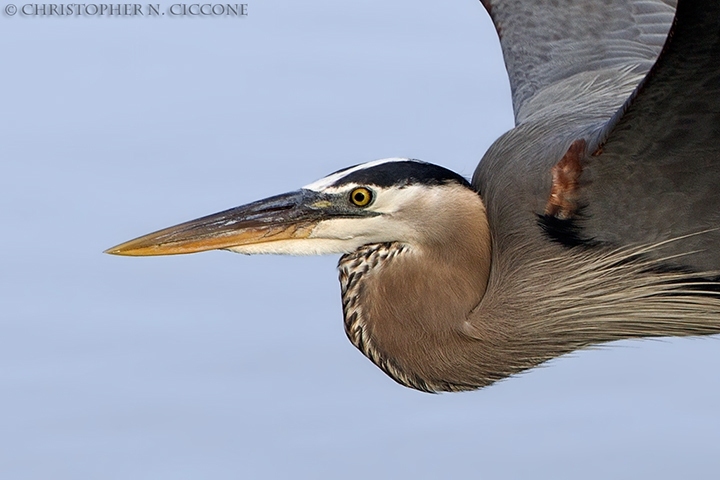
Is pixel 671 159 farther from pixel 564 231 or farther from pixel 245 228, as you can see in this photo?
pixel 245 228

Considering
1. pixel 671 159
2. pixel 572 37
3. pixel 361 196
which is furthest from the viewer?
pixel 572 37

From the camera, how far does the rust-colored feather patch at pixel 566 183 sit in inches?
143

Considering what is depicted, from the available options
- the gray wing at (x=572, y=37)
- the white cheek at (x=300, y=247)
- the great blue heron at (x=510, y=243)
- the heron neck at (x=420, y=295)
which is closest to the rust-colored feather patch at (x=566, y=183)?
the great blue heron at (x=510, y=243)

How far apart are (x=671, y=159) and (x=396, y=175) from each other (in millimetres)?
689

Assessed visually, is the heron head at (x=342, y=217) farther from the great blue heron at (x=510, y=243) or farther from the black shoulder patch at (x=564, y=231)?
the black shoulder patch at (x=564, y=231)

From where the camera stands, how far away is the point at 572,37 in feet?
16.7

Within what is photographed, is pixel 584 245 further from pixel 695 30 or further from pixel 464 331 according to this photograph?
pixel 695 30

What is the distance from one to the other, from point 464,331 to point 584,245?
391mm

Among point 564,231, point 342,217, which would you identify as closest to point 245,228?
point 342,217

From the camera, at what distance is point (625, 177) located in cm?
362

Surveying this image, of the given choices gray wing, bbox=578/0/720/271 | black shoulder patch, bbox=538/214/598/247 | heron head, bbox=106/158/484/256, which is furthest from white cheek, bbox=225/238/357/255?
gray wing, bbox=578/0/720/271

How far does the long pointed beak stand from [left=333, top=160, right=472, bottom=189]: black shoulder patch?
0.11 m

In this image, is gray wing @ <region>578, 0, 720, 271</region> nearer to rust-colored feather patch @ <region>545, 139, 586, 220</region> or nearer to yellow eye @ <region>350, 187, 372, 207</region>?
rust-colored feather patch @ <region>545, 139, 586, 220</region>

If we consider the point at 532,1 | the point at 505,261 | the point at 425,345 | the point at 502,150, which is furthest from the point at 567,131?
the point at 532,1
